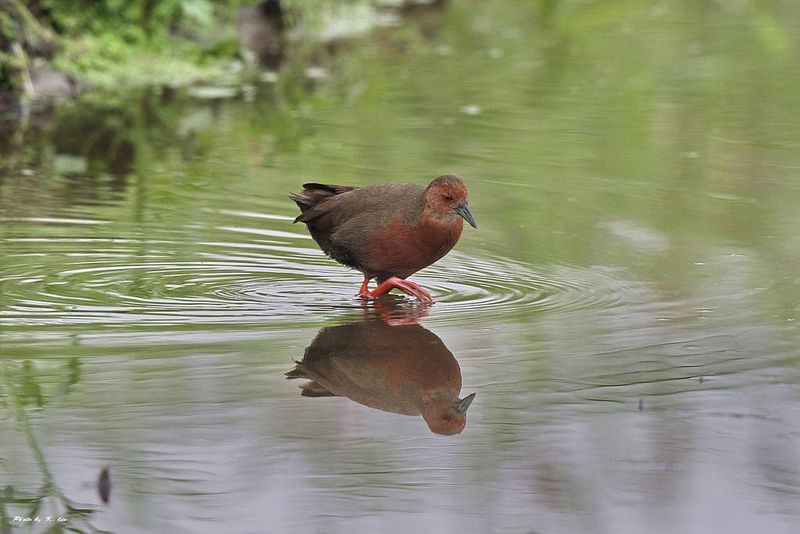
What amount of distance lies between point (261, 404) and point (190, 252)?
2.48 meters

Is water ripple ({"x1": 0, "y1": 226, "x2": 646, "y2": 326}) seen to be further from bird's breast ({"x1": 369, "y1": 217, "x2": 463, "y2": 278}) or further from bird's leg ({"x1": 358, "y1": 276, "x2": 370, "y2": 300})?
bird's breast ({"x1": 369, "y1": 217, "x2": 463, "y2": 278})

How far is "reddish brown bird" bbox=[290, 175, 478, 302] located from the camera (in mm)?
6059

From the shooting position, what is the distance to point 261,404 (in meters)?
4.55

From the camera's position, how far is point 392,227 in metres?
6.14

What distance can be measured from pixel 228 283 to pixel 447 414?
2.13 metres

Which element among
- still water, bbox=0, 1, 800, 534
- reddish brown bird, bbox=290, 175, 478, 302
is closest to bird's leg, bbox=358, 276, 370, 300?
reddish brown bird, bbox=290, 175, 478, 302

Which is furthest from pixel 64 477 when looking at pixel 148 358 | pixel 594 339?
pixel 594 339

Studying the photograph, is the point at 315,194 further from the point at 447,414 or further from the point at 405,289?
the point at 447,414

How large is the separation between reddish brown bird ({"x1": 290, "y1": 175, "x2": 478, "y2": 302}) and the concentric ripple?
0.17 meters

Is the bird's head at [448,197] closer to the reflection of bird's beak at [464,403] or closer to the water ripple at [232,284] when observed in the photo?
the water ripple at [232,284]

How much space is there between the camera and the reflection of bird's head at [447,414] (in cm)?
433

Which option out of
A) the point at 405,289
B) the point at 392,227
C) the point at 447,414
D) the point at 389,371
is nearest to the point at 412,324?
the point at 405,289

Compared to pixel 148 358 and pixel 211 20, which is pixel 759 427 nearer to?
pixel 148 358

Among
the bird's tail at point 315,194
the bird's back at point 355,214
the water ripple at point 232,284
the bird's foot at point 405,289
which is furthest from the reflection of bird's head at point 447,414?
the bird's tail at point 315,194
